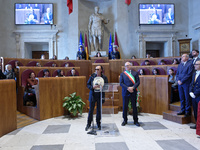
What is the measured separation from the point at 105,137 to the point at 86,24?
9.11 metres

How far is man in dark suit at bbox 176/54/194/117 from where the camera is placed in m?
3.72

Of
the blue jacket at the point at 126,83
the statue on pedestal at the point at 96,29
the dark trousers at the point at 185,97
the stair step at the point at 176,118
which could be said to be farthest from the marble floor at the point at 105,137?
the statue on pedestal at the point at 96,29

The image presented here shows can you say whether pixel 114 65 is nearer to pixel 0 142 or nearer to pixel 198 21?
pixel 0 142

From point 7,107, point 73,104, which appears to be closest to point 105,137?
point 73,104

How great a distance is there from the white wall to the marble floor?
723cm

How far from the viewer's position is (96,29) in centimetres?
1032

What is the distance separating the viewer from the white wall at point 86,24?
10.5 metres

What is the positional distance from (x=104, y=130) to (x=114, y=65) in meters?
4.19

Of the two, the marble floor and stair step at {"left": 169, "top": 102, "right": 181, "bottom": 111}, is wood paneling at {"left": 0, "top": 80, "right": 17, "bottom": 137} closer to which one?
the marble floor

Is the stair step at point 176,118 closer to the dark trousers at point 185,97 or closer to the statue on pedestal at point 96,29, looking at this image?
the dark trousers at point 185,97

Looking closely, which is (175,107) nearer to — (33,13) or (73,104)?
(73,104)

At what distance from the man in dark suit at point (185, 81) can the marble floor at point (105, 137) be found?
370 mm

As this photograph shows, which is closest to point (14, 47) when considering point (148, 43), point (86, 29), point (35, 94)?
point (86, 29)

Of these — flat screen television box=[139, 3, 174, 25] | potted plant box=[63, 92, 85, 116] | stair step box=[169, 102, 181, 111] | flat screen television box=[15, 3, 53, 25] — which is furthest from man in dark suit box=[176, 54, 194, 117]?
flat screen television box=[15, 3, 53, 25]
